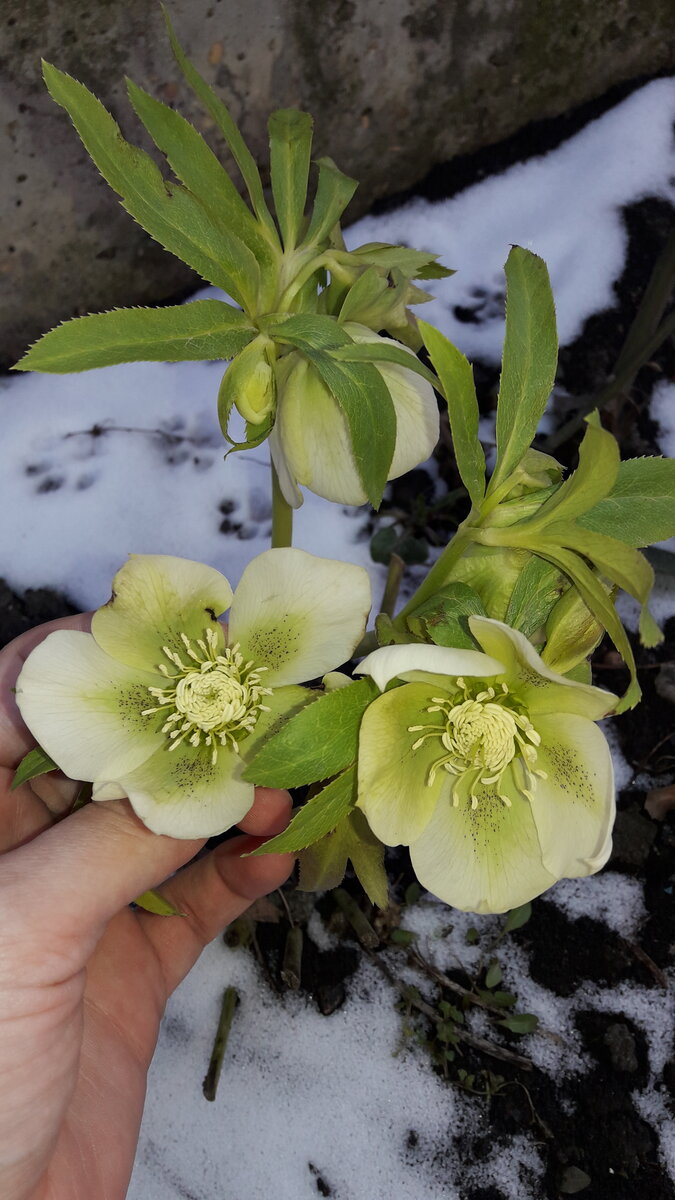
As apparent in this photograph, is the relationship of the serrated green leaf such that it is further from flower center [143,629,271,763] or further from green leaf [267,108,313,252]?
green leaf [267,108,313,252]

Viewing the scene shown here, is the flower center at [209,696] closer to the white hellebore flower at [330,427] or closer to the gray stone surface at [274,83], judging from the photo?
the white hellebore flower at [330,427]

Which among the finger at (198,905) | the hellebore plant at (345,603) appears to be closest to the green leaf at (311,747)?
the hellebore plant at (345,603)

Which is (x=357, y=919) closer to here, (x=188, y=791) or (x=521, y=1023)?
(x=521, y=1023)

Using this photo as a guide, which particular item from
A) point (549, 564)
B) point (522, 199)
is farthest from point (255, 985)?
point (522, 199)

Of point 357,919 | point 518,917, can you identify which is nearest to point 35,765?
point 357,919

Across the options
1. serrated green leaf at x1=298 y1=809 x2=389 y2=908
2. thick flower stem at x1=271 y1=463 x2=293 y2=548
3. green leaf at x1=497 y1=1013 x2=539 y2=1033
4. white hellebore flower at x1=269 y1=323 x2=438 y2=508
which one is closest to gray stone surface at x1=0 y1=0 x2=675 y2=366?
thick flower stem at x1=271 y1=463 x2=293 y2=548

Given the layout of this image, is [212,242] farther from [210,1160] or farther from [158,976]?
[210,1160]
